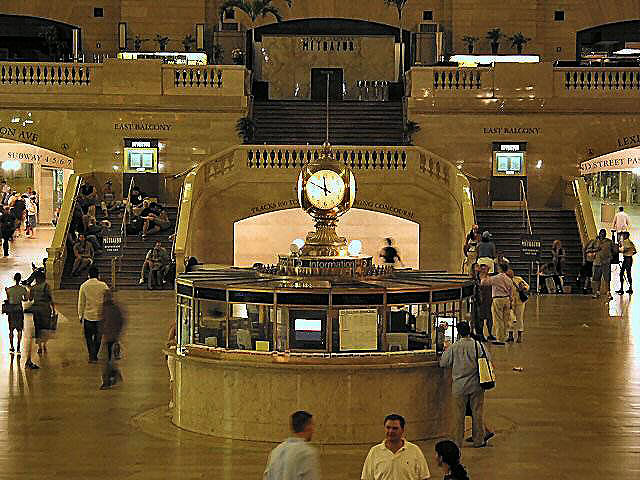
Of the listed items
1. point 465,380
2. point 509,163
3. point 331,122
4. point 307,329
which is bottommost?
point 465,380

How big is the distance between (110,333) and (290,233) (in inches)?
641

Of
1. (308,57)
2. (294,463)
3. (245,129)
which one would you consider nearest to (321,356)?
(294,463)

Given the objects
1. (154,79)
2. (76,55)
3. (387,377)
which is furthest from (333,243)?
(76,55)

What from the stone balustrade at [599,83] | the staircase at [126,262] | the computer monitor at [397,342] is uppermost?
the stone balustrade at [599,83]

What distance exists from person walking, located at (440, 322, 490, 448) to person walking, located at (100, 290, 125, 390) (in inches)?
187

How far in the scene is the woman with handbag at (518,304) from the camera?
1936cm

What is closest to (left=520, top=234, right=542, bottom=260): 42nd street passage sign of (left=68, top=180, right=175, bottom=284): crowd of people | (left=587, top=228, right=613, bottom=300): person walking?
(left=587, top=228, right=613, bottom=300): person walking

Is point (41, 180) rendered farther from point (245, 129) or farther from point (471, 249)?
point (471, 249)

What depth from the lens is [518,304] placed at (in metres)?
19.5

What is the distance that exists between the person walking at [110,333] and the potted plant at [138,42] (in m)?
23.0

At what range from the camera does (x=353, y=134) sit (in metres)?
34.0

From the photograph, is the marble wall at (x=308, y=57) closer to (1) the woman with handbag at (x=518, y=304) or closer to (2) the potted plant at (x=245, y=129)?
(2) the potted plant at (x=245, y=129)

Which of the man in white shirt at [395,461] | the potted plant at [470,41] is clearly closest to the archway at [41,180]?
the potted plant at [470,41]

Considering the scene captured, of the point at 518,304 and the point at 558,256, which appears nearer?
the point at 518,304
